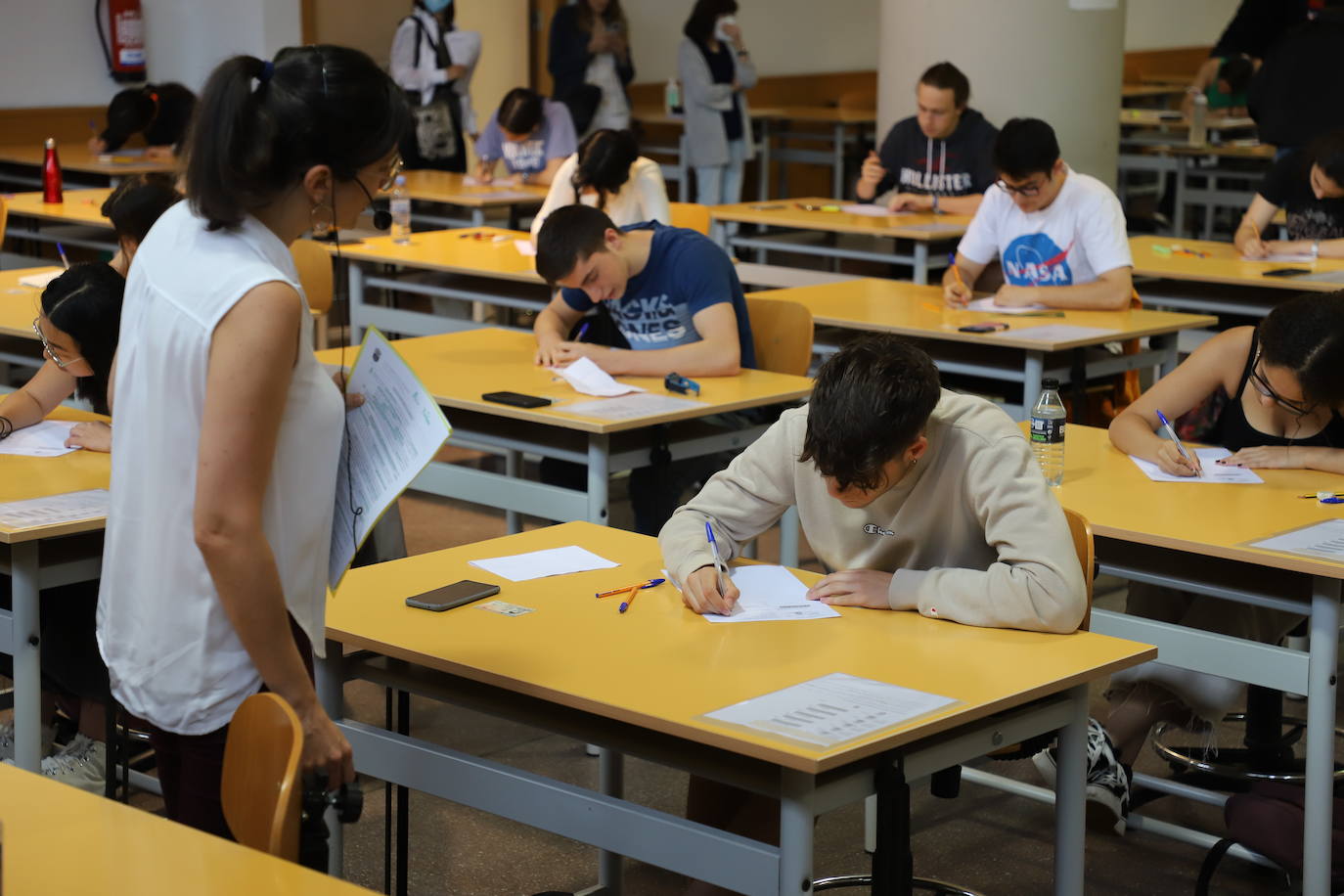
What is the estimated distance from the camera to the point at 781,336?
4113 mm

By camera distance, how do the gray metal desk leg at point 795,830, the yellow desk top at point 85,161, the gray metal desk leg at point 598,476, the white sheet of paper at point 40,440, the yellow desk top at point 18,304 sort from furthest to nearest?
the yellow desk top at point 85,161
the yellow desk top at point 18,304
the gray metal desk leg at point 598,476
the white sheet of paper at point 40,440
the gray metal desk leg at point 795,830

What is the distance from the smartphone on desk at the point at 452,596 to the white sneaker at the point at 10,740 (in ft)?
3.68

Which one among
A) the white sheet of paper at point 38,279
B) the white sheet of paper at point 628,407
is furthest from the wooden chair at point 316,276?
the white sheet of paper at point 628,407

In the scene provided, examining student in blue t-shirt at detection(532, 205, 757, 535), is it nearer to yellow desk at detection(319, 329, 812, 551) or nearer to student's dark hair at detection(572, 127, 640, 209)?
yellow desk at detection(319, 329, 812, 551)

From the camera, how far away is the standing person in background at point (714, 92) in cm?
1013

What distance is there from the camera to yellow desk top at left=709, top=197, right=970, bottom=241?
6.04 m

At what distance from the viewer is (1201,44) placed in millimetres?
16188

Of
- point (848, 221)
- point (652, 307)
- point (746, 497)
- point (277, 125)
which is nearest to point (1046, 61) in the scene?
point (848, 221)

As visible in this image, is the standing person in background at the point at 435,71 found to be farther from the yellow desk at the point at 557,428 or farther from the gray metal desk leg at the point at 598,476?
the gray metal desk leg at the point at 598,476

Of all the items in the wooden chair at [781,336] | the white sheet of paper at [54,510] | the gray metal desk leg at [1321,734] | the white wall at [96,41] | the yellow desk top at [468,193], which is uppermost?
the white wall at [96,41]

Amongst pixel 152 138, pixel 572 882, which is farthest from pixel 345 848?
pixel 152 138

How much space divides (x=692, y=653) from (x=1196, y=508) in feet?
3.82

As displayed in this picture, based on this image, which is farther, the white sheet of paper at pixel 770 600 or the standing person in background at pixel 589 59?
the standing person in background at pixel 589 59

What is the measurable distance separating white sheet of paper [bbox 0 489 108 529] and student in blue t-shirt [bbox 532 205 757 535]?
1.27 metres
